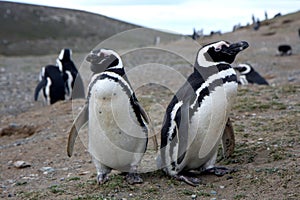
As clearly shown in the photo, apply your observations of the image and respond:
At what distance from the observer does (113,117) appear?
3.71 m

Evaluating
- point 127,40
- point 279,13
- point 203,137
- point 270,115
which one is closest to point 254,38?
point 279,13

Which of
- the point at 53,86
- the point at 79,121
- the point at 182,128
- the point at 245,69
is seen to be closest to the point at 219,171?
the point at 182,128

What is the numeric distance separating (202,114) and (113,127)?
0.64 metres

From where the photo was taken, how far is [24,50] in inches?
1759

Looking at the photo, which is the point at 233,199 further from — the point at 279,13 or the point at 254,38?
the point at 279,13

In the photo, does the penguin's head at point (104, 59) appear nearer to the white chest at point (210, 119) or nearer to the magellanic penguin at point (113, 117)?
the magellanic penguin at point (113, 117)

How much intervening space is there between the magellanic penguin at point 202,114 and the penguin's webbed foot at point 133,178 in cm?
22

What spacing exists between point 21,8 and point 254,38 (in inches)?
1649

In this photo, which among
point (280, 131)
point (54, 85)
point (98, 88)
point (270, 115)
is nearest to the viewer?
point (98, 88)

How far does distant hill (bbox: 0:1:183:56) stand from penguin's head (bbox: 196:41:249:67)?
42.4 metres

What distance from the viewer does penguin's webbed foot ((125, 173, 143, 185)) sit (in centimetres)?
386

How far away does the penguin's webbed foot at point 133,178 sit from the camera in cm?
386

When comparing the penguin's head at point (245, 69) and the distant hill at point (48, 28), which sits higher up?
the distant hill at point (48, 28)

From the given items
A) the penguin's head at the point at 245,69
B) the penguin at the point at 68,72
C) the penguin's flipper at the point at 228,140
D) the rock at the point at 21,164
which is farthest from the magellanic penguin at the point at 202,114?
the penguin's head at the point at 245,69
